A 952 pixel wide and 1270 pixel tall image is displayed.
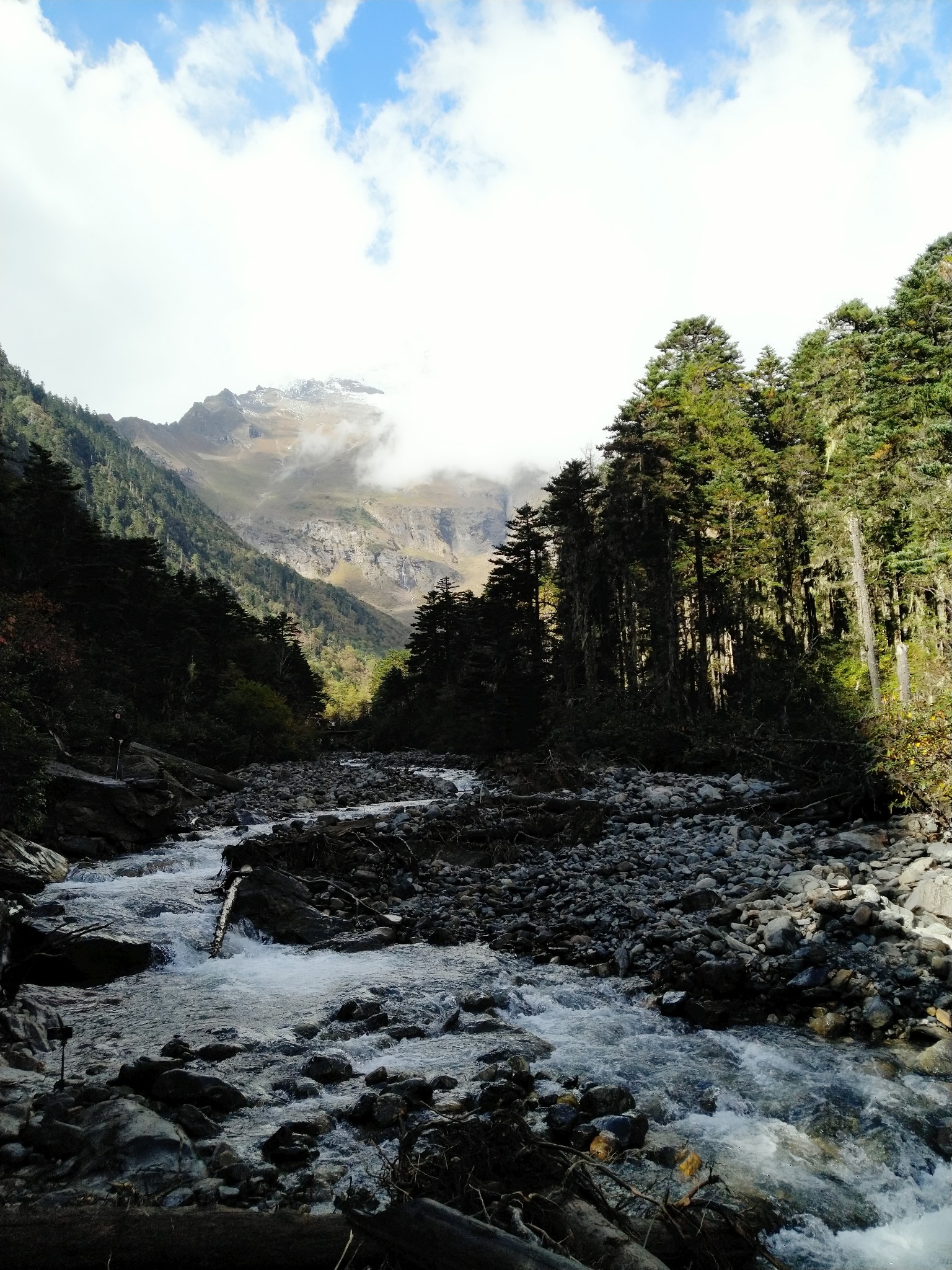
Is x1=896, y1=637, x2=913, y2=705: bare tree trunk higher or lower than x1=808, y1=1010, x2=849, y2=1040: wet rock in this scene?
higher

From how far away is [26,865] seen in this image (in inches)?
492

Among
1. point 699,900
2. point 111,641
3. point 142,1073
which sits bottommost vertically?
point 142,1073

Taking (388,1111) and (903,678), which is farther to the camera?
(903,678)

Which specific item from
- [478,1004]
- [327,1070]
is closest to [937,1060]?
[478,1004]

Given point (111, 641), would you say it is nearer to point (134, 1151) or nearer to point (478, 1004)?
point (478, 1004)

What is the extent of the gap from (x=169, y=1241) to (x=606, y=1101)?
3154 mm

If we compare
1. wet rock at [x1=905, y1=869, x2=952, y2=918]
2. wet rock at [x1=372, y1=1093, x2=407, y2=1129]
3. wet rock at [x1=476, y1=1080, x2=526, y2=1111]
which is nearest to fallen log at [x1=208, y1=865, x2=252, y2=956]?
wet rock at [x1=372, y1=1093, x2=407, y2=1129]

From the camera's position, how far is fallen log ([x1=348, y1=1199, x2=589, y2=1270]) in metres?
3.04

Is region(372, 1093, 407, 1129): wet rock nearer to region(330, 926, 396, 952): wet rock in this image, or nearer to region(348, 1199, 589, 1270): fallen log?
region(348, 1199, 589, 1270): fallen log

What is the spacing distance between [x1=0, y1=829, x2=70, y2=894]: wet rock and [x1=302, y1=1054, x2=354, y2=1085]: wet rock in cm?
759

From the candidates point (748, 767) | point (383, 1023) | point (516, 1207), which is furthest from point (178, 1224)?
point (748, 767)

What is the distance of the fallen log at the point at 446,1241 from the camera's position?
120 inches

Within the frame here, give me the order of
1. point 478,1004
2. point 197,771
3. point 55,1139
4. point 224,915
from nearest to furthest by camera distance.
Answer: point 55,1139
point 478,1004
point 224,915
point 197,771

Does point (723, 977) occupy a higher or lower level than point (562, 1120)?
higher
